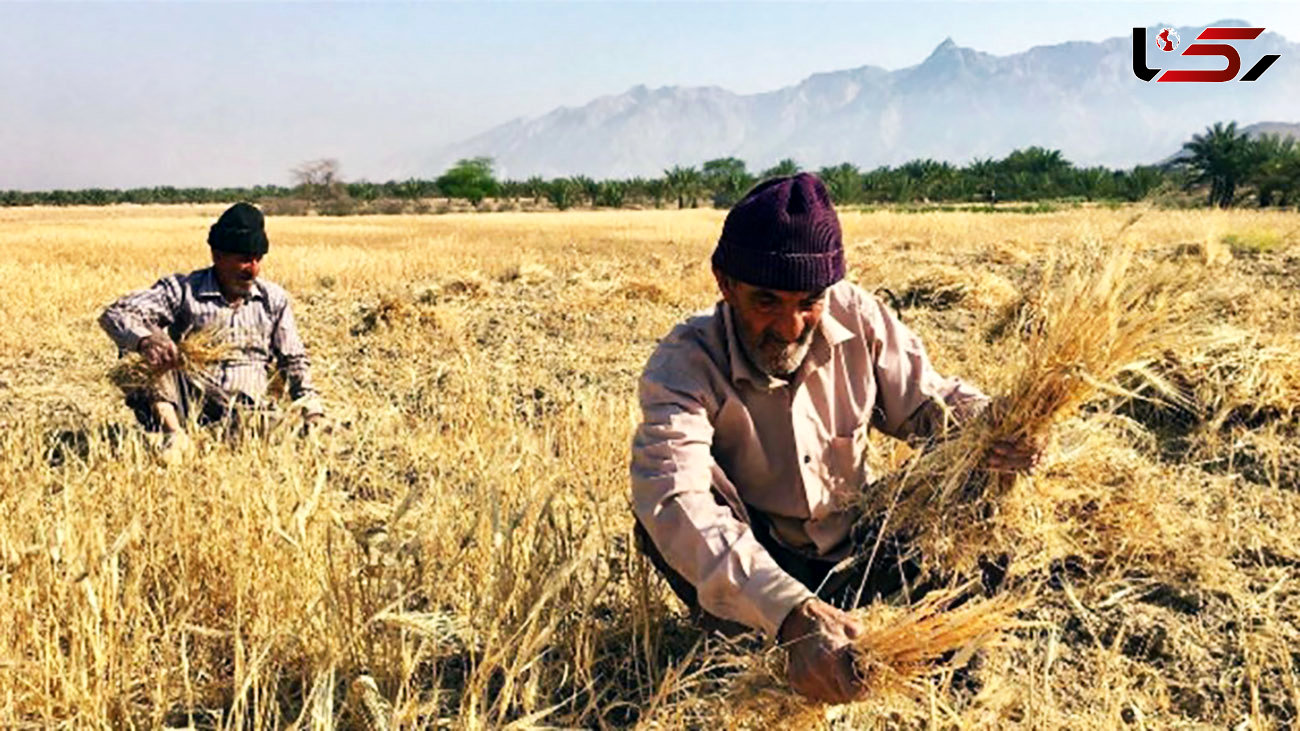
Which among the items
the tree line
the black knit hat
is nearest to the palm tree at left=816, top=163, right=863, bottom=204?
the tree line

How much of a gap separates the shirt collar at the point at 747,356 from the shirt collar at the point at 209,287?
116 inches

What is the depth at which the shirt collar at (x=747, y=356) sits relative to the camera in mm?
2096

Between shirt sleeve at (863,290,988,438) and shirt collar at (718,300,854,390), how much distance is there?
0.43 ft

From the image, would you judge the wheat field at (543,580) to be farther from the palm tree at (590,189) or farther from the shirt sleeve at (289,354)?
the palm tree at (590,189)

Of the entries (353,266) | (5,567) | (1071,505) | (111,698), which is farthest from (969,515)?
(353,266)

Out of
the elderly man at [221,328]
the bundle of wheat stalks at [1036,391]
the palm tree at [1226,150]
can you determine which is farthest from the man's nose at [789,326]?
the palm tree at [1226,150]

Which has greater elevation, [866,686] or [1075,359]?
[1075,359]

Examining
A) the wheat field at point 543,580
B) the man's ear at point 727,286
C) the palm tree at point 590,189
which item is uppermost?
the palm tree at point 590,189

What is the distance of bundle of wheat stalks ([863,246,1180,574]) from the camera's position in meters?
1.90

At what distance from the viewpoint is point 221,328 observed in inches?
169

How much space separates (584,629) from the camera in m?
2.15

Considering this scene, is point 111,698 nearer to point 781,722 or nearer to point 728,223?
point 781,722

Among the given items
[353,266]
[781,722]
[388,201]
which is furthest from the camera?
[388,201]

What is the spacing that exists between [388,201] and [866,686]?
5862cm
